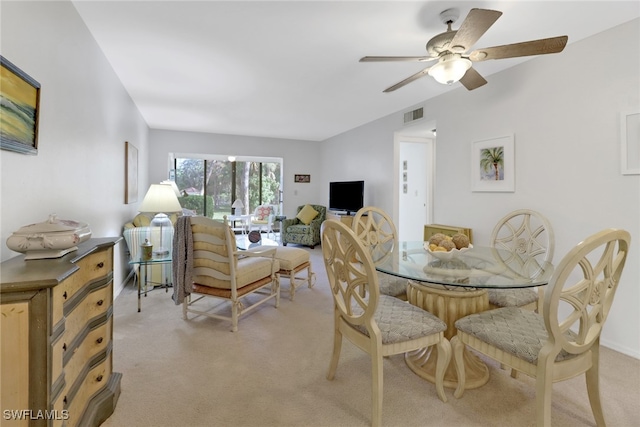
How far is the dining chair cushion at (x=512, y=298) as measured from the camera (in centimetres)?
198

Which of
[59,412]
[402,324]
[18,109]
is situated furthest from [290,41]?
[59,412]

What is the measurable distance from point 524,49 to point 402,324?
183cm

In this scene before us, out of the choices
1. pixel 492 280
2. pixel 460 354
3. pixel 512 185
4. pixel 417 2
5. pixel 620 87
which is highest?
pixel 417 2

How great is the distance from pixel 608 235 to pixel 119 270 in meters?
4.17

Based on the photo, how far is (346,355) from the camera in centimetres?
219

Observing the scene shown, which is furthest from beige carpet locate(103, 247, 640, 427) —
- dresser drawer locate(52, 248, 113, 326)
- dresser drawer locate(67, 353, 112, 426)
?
dresser drawer locate(52, 248, 113, 326)

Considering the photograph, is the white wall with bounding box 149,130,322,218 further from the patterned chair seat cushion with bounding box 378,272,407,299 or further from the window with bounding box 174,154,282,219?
the patterned chair seat cushion with bounding box 378,272,407,299

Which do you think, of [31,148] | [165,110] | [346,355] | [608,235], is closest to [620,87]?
[608,235]

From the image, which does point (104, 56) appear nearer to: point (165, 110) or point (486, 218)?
point (165, 110)

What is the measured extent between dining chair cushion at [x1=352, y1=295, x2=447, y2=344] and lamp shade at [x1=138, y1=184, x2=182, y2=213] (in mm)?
2403

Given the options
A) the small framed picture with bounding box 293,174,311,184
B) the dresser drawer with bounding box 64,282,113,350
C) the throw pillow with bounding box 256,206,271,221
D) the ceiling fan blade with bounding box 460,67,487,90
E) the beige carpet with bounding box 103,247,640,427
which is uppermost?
the ceiling fan blade with bounding box 460,67,487,90

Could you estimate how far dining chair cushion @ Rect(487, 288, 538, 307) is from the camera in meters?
1.98

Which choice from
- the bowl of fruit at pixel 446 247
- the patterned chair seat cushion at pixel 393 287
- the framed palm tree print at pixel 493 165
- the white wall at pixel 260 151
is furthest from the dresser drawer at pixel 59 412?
the white wall at pixel 260 151

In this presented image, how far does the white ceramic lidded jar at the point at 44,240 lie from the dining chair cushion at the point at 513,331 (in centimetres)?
201
